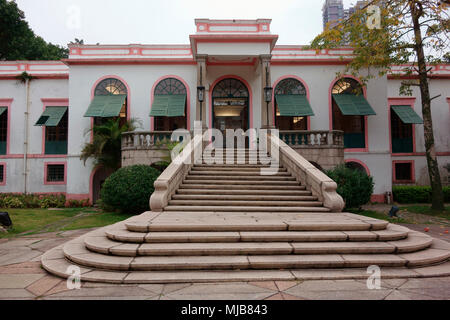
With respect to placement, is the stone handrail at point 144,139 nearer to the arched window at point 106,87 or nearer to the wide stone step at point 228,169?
the wide stone step at point 228,169

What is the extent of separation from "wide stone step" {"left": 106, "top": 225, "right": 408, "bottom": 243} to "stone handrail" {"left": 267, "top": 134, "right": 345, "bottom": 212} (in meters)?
2.39

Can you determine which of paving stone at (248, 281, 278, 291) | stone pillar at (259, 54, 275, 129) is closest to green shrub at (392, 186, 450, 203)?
stone pillar at (259, 54, 275, 129)

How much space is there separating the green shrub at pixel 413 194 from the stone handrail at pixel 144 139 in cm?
1362

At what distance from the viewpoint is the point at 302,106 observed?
16.1 metres

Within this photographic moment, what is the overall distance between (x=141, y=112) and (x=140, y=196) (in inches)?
273

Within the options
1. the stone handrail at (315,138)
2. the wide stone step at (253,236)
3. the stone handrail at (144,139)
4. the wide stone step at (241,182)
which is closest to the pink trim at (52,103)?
the stone handrail at (144,139)

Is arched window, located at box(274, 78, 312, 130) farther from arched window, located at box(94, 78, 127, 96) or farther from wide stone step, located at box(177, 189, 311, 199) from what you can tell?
arched window, located at box(94, 78, 127, 96)

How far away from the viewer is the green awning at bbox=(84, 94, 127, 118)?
606 inches

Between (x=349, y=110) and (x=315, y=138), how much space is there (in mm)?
3750

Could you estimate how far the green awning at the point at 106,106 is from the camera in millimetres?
15398

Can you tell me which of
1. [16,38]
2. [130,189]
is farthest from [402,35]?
[16,38]

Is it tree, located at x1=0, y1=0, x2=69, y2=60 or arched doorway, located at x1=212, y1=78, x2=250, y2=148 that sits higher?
tree, located at x1=0, y1=0, x2=69, y2=60
